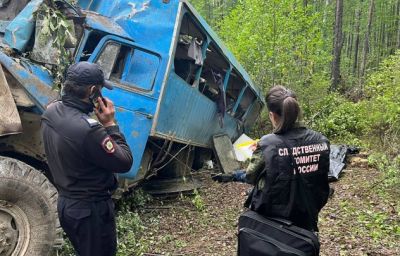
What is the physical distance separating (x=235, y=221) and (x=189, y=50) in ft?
8.33

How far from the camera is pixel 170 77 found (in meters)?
5.75

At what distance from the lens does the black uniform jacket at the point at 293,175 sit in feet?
8.36

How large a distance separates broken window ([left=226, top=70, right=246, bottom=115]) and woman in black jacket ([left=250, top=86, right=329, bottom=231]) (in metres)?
5.85

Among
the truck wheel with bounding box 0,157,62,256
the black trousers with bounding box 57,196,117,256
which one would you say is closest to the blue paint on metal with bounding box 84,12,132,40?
the truck wheel with bounding box 0,157,62,256

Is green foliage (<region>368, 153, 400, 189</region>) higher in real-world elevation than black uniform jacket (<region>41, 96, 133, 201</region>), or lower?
lower

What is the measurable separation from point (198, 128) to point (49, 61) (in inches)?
117

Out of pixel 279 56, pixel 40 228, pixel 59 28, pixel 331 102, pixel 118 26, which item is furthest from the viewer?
pixel 331 102

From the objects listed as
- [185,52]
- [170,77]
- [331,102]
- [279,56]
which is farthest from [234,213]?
[331,102]

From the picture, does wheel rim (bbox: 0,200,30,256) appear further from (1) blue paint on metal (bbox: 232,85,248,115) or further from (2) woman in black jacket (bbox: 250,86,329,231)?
(1) blue paint on metal (bbox: 232,85,248,115)

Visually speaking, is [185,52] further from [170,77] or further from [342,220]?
[342,220]

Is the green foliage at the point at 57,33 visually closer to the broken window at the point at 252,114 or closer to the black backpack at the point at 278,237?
the black backpack at the point at 278,237

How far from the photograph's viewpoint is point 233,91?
28.4 feet

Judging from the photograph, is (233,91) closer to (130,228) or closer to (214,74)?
(214,74)

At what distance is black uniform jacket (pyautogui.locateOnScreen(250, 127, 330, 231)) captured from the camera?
255cm
